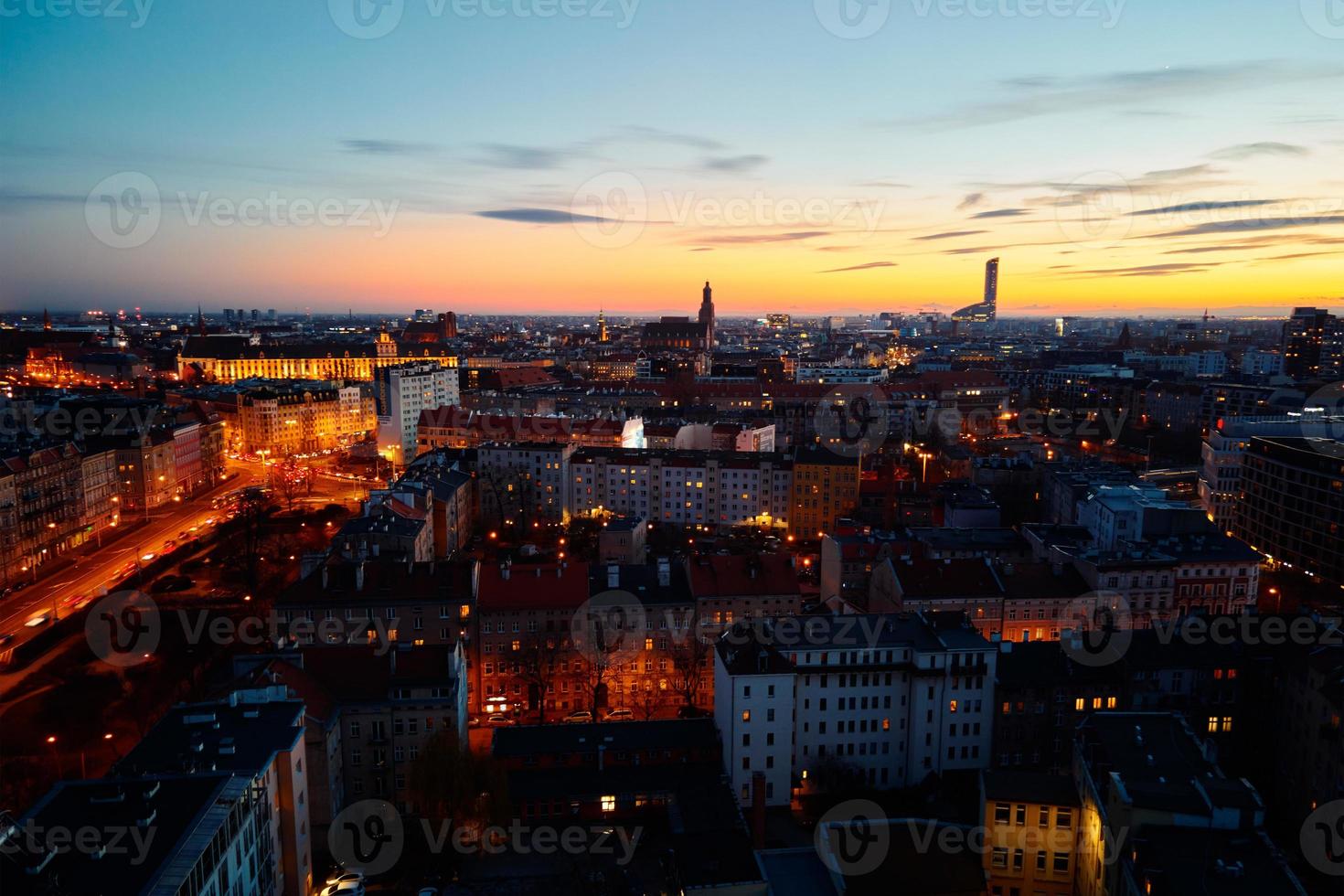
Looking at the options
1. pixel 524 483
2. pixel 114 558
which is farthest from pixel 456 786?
pixel 114 558

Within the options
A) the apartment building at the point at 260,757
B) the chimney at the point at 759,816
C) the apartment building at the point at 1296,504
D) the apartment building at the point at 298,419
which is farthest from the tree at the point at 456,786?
the apartment building at the point at 298,419

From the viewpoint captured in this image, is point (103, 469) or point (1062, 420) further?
point (1062, 420)

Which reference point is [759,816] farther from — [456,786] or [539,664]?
[539,664]

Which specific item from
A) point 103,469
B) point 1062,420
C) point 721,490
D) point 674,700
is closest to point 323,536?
point 103,469

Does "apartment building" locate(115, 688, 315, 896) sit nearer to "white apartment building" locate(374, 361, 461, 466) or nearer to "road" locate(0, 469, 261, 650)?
"road" locate(0, 469, 261, 650)

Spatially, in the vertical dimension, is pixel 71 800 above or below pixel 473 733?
above

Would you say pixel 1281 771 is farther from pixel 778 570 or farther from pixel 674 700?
pixel 674 700

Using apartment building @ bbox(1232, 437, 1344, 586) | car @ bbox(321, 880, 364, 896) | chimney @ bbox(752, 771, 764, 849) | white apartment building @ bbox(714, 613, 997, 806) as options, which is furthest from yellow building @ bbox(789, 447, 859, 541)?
car @ bbox(321, 880, 364, 896)

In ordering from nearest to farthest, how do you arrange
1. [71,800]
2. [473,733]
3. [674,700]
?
[71,800]
[473,733]
[674,700]
